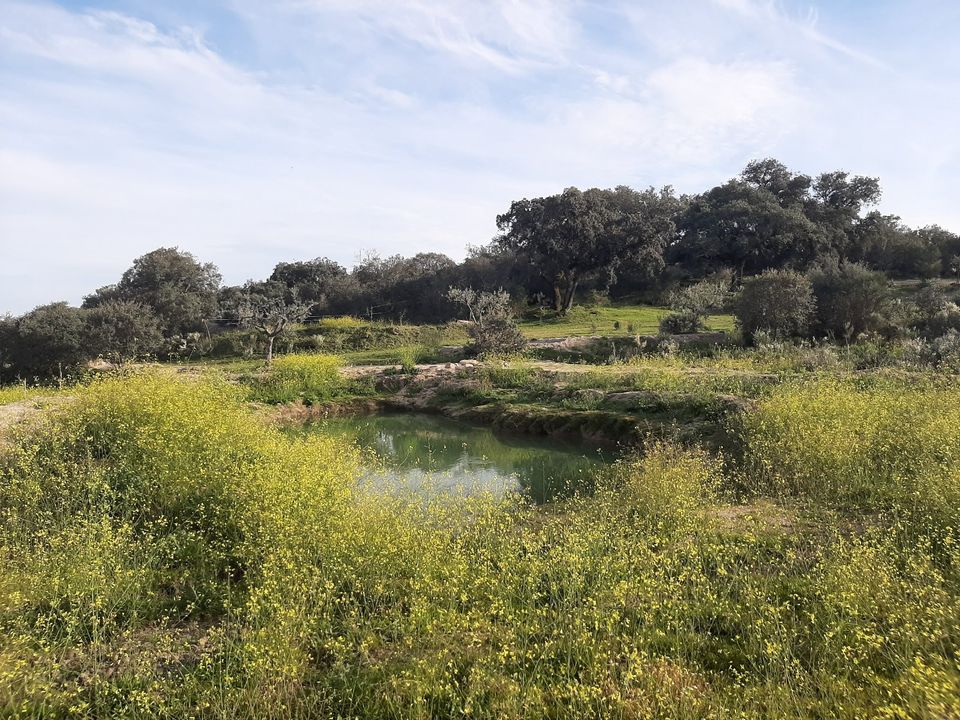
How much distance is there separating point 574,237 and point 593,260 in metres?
1.92

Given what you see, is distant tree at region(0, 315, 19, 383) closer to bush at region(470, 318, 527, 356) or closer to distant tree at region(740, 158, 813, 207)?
bush at region(470, 318, 527, 356)

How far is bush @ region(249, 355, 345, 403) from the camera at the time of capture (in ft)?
57.8

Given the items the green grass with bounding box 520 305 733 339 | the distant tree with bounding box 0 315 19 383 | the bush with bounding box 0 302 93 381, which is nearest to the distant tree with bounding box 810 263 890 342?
the green grass with bounding box 520 305 733 339

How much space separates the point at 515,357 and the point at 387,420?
5364 millimetres

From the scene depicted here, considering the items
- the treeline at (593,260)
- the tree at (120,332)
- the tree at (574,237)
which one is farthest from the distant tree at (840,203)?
the tree at (120,332)

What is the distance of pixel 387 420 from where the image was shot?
17016 millimetres

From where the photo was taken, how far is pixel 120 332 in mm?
24312

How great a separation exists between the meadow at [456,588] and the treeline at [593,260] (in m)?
19.9

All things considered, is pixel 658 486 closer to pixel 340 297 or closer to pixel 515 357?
pixel 515 357

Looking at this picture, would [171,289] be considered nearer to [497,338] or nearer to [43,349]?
[43,349]

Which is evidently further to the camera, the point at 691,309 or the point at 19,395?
the point at 691,309

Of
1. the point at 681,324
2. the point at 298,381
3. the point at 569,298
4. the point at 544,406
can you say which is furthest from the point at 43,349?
the point at 569,298

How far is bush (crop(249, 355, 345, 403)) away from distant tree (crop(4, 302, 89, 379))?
8.84 metres

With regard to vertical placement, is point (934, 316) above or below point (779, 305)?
below
